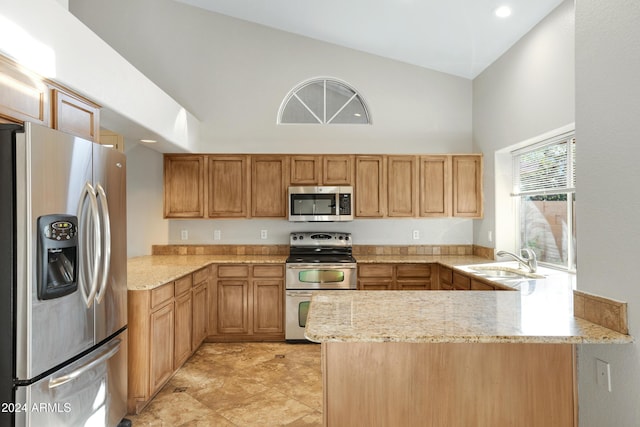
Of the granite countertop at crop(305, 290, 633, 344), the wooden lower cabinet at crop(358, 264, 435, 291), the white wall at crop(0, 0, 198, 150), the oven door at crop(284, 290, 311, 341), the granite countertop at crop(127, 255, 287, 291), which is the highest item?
the white wall at crop(0, 0, 198, 150)

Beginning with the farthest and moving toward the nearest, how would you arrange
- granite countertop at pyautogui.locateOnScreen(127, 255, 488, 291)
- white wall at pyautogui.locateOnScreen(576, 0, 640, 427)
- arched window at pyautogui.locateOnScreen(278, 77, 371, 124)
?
1. arched window at pyautogui.locateOnScreen(278, 77, 371, 124)
2. granite countertop at pyautogui.locateOnScreen(127, 255, 488, 291)
3. white wall at pyautogui.locateOnScreen(576, 0, 640, 427)

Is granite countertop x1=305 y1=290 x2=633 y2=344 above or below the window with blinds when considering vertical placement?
below

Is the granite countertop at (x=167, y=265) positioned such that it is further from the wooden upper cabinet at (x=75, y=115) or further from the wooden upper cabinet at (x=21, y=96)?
the wooden upper cabinet at (x=21, y=96)

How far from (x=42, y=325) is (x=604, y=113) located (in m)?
2.64

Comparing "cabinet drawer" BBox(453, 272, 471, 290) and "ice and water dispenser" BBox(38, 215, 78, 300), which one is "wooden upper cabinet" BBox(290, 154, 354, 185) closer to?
"cabinet drawer" BBox(453, 272, 471, 290)

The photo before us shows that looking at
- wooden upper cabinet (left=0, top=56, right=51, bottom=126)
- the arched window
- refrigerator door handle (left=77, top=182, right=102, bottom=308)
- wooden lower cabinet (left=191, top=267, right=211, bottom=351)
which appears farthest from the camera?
the arched window

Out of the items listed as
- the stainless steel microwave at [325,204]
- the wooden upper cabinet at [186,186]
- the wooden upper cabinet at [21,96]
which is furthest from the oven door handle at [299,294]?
the wooden upper cabinet at [21,96]

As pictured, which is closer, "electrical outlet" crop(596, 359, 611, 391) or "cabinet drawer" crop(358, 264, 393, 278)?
"electrical outlet" crop(596, 359, 611, 391)

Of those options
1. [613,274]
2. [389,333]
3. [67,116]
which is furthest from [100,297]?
[613,274]

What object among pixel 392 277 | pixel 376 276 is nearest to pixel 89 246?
pixel 376 276

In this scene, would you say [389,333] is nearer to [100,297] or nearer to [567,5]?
[100,297]

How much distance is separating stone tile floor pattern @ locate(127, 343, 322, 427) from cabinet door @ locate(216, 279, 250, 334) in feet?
0.81

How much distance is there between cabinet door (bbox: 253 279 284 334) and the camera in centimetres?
416

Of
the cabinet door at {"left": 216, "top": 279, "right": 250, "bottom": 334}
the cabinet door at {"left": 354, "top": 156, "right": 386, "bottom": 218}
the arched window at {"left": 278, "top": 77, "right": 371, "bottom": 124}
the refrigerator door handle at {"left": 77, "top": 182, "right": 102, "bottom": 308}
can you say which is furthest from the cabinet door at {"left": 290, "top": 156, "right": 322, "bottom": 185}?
the refrigerator door handle at {"left": 77, "top": 182, "right": 102, "bottom": 308}
